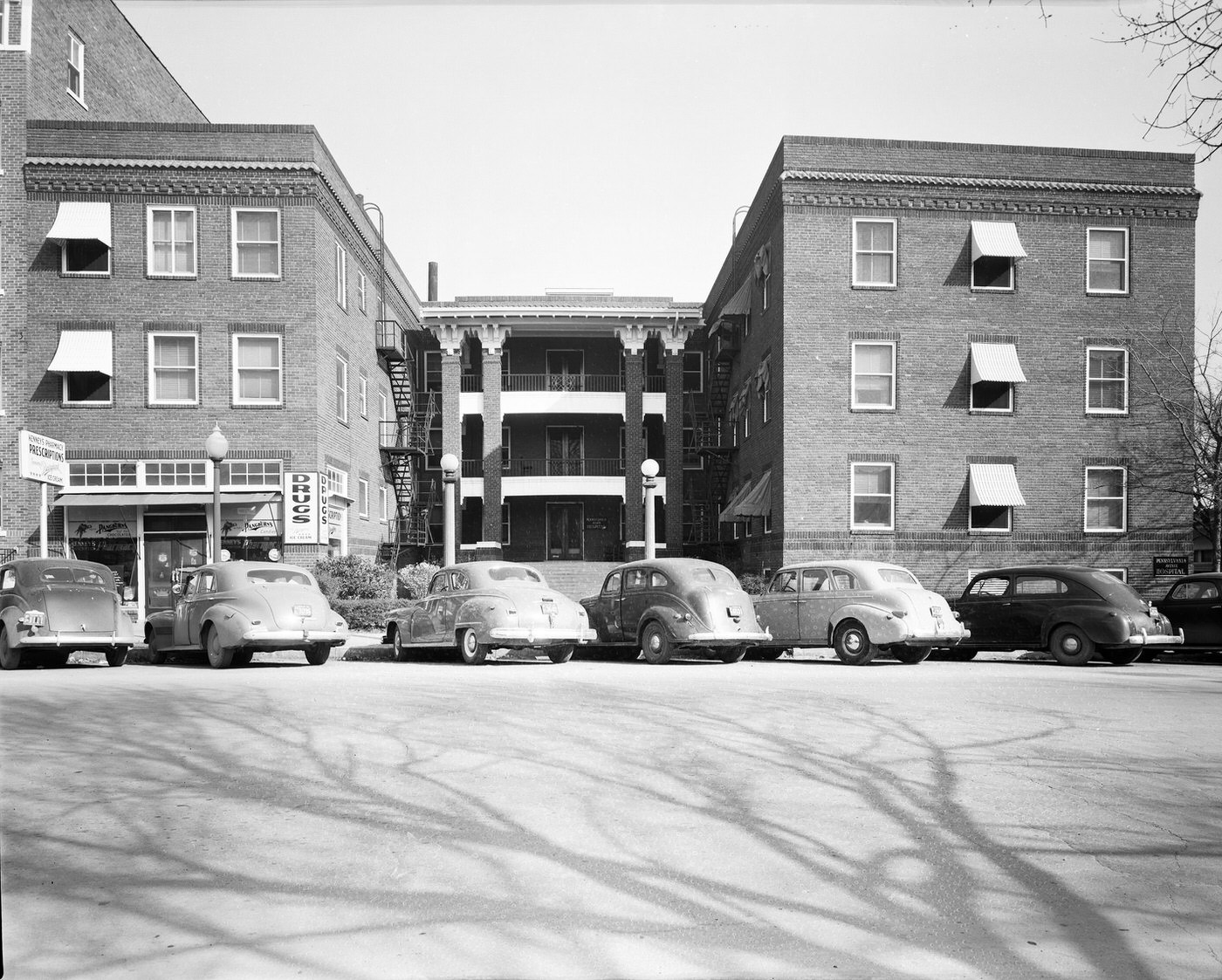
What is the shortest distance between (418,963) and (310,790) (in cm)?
309

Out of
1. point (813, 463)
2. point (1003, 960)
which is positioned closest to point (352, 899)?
point (1003, 960)

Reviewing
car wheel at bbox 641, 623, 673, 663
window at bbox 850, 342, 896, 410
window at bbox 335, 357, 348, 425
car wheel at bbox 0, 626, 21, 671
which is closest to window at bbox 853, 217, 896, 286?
window at bbox 850, 342, 896, 410

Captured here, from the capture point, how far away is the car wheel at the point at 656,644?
674 inches

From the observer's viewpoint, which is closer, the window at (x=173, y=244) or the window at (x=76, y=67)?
the window at (x=173, y=244)

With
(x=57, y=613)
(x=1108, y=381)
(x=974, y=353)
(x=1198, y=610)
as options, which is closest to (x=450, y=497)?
(x=57, y=613)

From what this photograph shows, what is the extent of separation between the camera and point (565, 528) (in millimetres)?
40938

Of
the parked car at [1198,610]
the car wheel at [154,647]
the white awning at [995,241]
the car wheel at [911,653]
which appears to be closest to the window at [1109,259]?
the white awning at [995,241]

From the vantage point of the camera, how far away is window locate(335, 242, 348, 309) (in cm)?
3069

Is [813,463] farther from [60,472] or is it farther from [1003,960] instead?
[1003,960]

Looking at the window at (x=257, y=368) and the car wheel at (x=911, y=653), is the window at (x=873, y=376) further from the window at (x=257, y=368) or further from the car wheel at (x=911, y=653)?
the window at (x=257, y=368)

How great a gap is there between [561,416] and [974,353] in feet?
58.2

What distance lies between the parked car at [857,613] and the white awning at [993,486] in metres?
10.2

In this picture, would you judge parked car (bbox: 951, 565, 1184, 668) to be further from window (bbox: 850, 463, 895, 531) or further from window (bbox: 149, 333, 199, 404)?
window (bbox: 149, 333, 199, 404)

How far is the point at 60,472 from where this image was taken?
731 inches
